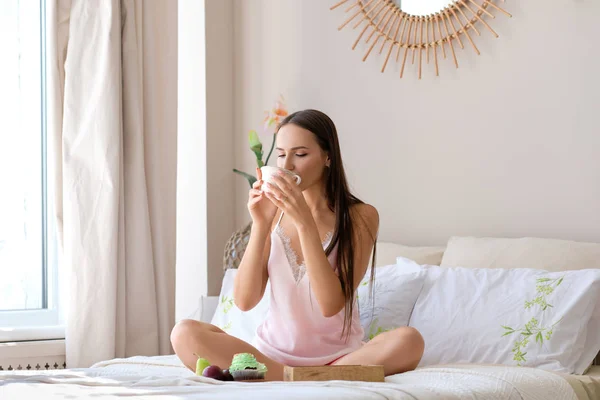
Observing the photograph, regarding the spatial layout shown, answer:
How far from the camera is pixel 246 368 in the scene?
182cm

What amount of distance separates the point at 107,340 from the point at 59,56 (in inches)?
44.7

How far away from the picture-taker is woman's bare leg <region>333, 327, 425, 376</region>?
196 cm

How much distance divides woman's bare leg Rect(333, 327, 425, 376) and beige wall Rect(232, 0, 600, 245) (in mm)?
815

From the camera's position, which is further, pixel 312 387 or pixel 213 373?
pixel 213 373

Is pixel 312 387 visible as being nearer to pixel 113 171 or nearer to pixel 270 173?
pixel 270 173

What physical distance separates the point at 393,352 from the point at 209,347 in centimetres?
45

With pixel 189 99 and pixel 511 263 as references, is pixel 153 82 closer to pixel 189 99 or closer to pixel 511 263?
pixel 189 99

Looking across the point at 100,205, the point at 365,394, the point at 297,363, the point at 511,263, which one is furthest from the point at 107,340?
the point at 365,394

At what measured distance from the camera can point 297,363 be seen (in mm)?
2143

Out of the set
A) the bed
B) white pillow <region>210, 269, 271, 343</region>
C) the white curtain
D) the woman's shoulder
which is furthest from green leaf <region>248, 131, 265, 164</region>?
the woman's shoulder

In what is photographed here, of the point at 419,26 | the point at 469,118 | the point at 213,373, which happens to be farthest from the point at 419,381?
the point at 419,26

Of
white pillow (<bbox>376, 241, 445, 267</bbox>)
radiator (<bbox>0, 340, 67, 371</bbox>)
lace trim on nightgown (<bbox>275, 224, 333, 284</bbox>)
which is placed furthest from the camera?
radiator (<bbox>0, 340, 67, 371</bbox>)

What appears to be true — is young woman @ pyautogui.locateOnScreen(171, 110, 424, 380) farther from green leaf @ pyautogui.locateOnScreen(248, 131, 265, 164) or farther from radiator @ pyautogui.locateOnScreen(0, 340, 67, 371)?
radiator @ pyautogui.locateOnScreen(0, 340, 67, 371)

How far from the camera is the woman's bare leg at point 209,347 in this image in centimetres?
203
